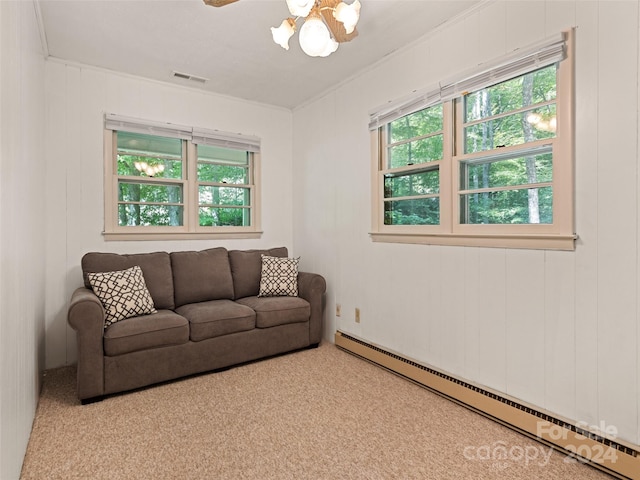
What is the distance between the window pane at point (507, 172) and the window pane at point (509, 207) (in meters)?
0.06

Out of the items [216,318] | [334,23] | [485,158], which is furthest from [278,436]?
[334,23]

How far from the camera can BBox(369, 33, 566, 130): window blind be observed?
2055 mm

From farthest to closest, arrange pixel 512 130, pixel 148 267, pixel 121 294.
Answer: pixel 148 267
pixel 121 294
pixel 512 130

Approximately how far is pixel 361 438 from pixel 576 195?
177 centimetres

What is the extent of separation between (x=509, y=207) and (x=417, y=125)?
104 centimetres

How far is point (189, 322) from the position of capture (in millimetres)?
2963

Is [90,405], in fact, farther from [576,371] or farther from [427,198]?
[576,371]

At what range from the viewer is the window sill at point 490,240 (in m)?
2.03

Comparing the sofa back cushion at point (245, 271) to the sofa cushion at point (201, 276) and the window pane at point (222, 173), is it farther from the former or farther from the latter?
the window pane at point (222, 173)

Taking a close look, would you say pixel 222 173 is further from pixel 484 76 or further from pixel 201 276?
pixel 484 76

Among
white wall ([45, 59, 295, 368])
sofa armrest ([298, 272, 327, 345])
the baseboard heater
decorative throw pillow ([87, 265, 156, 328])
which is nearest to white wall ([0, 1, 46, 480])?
decorative throw pillow ([87, 265, 156, 328])

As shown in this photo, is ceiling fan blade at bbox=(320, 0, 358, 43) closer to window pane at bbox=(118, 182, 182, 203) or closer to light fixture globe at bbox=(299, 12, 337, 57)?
light fixture globe at bbox=(299, 12, 337, 57)

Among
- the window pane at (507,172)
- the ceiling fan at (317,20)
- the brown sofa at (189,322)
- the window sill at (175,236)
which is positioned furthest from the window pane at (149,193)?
the window pane at (507,172)

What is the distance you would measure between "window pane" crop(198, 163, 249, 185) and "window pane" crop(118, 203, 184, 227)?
45 centimetres
